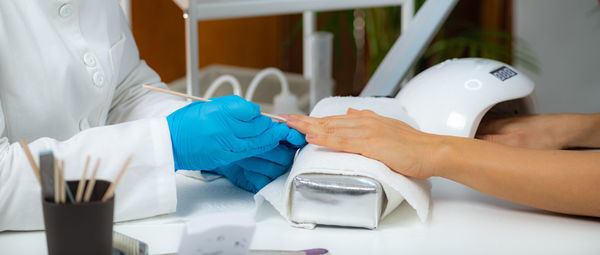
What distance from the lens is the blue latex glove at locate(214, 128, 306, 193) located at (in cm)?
92

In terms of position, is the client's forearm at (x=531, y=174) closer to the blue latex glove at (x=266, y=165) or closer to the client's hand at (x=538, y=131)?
the blue latex glove at (x=266, y=165)

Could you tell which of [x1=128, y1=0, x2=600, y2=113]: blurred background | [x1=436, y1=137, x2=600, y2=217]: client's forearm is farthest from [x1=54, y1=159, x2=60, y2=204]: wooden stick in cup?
[x1=128, y1=0, x2=600, y2=113]: blurred background

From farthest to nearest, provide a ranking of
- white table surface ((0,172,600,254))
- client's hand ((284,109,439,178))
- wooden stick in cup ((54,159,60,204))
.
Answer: client's hand ((284,109,439,178)) → white table surface ((0,172,600,254)) → wooden stick in cup ((54,159,60,204))

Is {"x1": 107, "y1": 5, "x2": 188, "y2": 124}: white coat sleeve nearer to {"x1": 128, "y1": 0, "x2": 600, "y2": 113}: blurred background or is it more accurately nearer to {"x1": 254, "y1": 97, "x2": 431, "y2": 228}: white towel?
{"x1": 254, "y1": 97, "x2": 431, "y2": 228}: white towel

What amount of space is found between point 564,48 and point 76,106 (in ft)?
9.37

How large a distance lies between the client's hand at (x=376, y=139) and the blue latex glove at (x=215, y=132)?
86 mm

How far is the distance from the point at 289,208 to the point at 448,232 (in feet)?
0.72

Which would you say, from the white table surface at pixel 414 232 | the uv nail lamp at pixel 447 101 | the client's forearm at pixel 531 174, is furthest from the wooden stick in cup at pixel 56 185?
the client's forearm at pixel 531 174

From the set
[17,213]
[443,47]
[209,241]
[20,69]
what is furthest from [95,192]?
[443,47]

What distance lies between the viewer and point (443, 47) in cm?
313

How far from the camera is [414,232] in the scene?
31.0 inches

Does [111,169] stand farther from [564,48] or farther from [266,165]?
[564,48]

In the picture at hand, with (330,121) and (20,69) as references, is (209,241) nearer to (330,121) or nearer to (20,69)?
(330,121)

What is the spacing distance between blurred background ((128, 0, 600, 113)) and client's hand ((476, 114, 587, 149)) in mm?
1718
